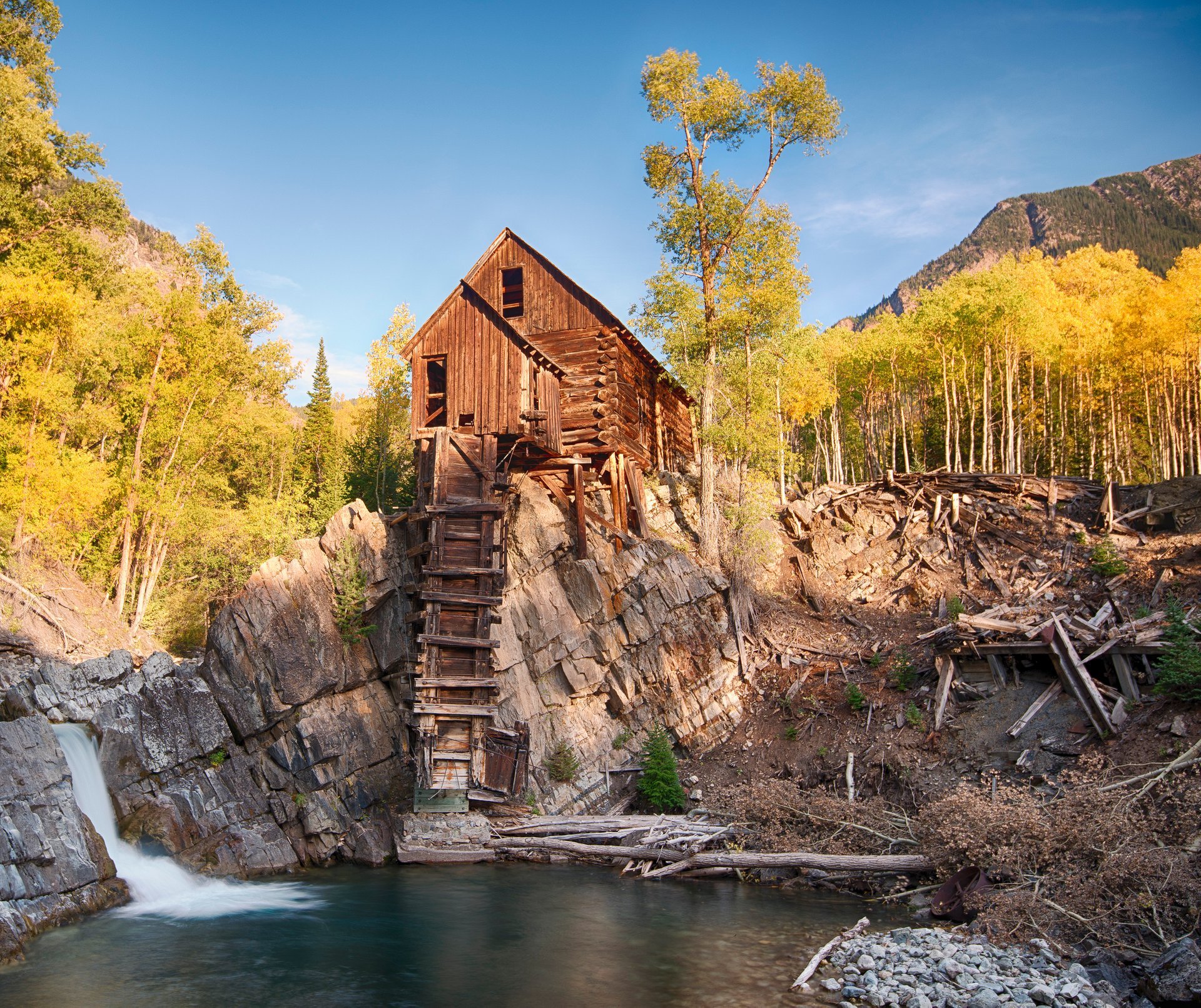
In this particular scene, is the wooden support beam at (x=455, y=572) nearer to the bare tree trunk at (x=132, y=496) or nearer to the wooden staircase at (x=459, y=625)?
the wooden staircase at (x=459, y=625)

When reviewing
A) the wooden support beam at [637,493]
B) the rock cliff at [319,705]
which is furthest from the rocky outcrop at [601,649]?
the wooden support beam at [637,493]

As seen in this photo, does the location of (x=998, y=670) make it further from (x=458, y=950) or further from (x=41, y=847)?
(x=41, y=847)

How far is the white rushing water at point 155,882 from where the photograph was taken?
15750 mm

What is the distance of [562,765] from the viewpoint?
74.5 ft

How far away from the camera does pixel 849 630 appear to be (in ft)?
90.2

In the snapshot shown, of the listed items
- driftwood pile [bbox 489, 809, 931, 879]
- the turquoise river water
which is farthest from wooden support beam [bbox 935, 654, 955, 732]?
the turquoise river water

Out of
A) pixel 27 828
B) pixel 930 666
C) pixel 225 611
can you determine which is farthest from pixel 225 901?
pixel 930 666

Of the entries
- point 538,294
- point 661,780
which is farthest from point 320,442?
point 661,780

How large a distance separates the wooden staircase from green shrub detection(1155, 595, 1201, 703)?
15524 mm

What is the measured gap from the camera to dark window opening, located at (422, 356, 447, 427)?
27188 mm

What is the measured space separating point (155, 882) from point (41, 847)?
2892 millimetres

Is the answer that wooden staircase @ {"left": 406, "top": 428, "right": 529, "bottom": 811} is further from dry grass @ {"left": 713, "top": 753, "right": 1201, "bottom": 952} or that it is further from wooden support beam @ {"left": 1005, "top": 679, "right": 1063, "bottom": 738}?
wooden support beam @ {"left": 1005, "top": 679, "right": 1063, "bottom": 738}

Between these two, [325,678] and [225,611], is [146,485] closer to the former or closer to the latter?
[225,611]

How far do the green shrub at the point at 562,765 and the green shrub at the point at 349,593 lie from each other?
636 cm
